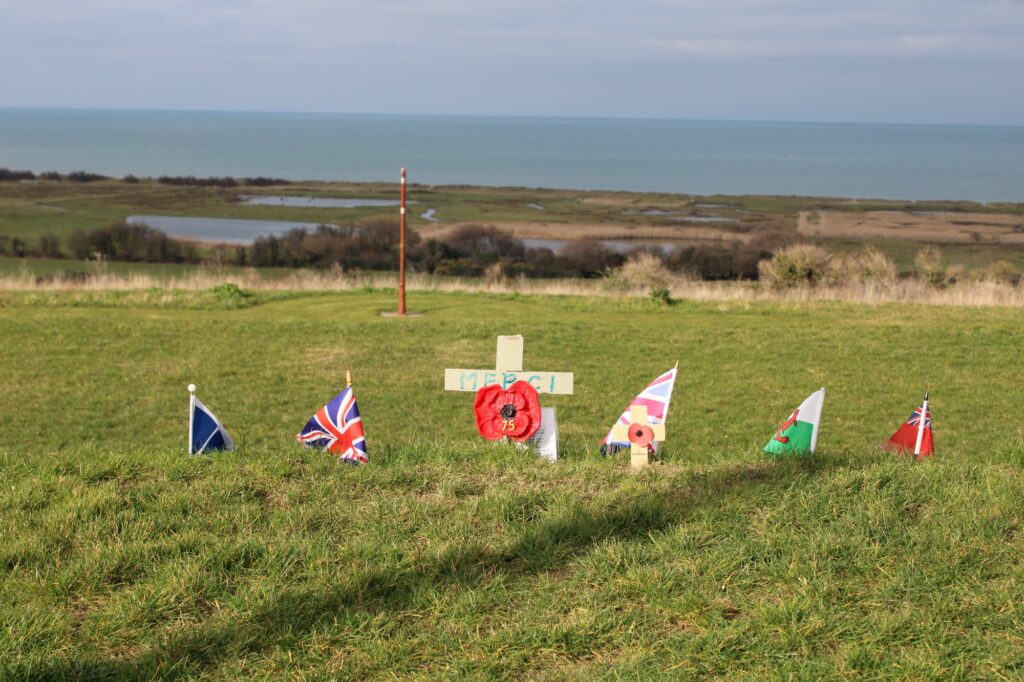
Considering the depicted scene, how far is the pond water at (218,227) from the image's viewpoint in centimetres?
5103

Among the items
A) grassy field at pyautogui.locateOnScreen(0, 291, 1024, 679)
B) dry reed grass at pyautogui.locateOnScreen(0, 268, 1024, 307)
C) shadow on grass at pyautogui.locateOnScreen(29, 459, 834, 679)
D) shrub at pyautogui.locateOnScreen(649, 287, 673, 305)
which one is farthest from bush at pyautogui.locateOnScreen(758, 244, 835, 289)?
shadow on grass at pyautogui.locateOnScreen(29, 459, 834, 679)

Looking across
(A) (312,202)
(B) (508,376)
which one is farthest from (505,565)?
(A) (312,202)

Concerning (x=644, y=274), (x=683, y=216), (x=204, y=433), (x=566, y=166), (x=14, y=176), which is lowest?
(x=644, y=274)

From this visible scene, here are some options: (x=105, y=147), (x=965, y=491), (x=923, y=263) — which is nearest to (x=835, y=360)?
(x=965, y=491)

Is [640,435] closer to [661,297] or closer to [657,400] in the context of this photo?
[657,400]

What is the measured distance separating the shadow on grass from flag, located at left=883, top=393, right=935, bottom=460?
0.94 m

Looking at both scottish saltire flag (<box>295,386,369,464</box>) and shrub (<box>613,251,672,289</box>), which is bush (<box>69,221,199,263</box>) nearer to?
shrub (<box>613,251,672,289</box>)

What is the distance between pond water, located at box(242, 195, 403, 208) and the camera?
73812 mm

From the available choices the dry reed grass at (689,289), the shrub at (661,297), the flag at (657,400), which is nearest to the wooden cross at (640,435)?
the flag at (657,400)

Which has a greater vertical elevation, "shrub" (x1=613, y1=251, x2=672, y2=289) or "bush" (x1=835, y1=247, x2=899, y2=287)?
"bush" (x1=835, y1=247, x2=899, y2=287)

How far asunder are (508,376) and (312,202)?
245 ft

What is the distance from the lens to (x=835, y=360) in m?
11.8

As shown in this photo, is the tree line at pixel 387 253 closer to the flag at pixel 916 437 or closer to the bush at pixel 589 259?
the bush at pixel 589 259

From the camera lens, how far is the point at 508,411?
5.32 metres
